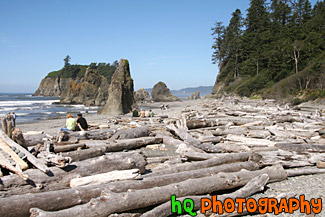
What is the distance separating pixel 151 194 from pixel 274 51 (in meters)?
47.9

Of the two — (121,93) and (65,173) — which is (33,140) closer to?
(65,173)

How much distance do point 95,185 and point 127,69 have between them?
2905 cm

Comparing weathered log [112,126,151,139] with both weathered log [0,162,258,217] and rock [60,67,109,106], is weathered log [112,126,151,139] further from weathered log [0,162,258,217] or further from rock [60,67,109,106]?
rock [60,67,109,106]

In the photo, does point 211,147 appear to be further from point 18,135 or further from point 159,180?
point 18,135

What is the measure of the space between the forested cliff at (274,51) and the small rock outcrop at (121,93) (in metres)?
19.5

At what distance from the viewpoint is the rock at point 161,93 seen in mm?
71500

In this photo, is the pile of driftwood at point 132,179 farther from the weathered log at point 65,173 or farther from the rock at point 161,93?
the rock at point 161,93

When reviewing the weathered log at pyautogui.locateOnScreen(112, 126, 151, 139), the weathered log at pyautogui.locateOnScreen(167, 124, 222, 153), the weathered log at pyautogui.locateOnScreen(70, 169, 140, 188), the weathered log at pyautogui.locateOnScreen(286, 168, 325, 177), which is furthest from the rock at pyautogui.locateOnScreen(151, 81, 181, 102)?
the weathered log at pyautogui.locateOnScreen(70, 169, 140, 188)

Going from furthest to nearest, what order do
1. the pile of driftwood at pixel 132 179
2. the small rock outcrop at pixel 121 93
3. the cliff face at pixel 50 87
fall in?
1. the cliff face at pixel 50 87
2. the small rock outcrop at pixel 121 93
3. the pile of driftwood at pixel 132 179

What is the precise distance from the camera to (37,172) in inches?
184

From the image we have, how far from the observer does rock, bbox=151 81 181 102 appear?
71500 mm

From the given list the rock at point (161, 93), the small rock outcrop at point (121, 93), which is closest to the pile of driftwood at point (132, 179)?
the small rock outcrop at point (121, 93)

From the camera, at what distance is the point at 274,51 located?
149ft

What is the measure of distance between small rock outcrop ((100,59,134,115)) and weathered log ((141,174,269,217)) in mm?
A: 23842
